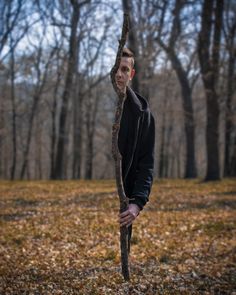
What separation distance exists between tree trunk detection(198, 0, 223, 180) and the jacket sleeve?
14.3 m

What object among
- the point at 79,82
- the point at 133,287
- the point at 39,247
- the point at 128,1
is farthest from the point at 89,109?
the point at 133,287

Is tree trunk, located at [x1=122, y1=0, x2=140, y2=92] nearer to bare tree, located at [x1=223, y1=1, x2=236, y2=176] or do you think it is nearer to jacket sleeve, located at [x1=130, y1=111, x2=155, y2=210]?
bare tree, located at [x1=223, y1=1, x2=236, y2=176]

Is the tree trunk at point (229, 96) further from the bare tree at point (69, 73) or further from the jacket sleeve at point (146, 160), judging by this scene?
the jacket sleeve at point (146, 160)

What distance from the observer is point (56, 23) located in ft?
78.9

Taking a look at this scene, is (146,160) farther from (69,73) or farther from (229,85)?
(69,73)

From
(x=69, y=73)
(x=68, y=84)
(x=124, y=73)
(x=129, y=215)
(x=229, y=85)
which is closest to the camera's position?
(x=129, y=215)

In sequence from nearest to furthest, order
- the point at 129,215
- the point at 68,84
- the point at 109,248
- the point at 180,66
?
1. the point at 129,215
2. the point at 109,248
3. the point at 180,66
4. the point at 68,84

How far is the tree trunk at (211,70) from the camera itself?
18.3m

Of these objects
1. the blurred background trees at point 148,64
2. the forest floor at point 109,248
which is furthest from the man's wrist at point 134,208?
the blurred background trees at point 148,64

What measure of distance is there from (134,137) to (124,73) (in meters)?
0.61

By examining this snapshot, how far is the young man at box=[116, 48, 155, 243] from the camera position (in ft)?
13.1

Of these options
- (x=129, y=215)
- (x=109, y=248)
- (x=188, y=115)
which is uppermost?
(x=188, y=115)

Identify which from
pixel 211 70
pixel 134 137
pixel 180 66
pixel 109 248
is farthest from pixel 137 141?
pixel 180 66

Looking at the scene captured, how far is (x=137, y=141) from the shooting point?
13.4 feet
